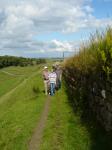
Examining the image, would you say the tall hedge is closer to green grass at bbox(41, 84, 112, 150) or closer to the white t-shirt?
green grass at bbox(41, 84, 112, 150)

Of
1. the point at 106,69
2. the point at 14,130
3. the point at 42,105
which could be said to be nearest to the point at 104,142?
the point at 106,69

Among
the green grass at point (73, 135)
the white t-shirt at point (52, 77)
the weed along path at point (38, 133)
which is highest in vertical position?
the white t-shirt at point (52, 77)

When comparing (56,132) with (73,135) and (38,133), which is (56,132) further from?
(73,135)

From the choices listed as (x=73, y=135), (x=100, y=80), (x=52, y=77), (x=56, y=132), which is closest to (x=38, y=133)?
(x=56, y=132)

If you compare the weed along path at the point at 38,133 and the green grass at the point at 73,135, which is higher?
the green grass at the point at 73,135

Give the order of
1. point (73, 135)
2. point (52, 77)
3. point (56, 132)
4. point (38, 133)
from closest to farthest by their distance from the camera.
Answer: point (73, 135)
point (56, 132)
point (38, 133)
point (52, 77)

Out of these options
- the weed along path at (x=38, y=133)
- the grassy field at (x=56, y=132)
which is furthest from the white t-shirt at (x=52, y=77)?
the weed along path at (x=38, y=133)

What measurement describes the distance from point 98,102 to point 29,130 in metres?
2.85

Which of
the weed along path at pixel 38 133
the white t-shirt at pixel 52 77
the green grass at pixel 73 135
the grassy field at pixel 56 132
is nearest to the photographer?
the green grass at pixel 73 135

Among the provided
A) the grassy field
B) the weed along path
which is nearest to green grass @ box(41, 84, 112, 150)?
the grassy field

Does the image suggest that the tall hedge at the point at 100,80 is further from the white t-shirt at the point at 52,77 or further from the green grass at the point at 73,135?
the white t-shirt at the point at 52,77

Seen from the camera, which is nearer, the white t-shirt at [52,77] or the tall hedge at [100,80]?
the tall hedge at [100,80]

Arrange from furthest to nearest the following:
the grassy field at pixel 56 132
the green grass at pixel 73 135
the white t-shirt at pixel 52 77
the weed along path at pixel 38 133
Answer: the white t-shirt at pixel 52 77, the weed along path at pixel 38 133, the grassy field at pixel 56 132, the green grass at pixel 73 135

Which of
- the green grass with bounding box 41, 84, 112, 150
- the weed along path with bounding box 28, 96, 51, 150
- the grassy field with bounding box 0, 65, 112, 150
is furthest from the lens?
the weed along path with bounding box 28, 96, 51, 150
